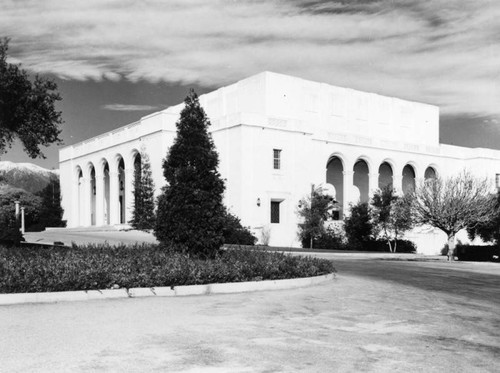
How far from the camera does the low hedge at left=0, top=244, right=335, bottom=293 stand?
10.9m

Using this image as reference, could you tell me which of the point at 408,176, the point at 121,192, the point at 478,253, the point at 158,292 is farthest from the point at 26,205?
the point at 158,292

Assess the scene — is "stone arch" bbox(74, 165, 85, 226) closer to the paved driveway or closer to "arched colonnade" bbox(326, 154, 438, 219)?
"arched colonnade" bbox(326, 154, 438, 219)

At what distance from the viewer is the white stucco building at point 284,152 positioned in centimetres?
4450

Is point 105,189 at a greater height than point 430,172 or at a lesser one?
lesser

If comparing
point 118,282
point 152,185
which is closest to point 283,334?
point 118,282

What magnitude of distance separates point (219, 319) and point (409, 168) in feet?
178

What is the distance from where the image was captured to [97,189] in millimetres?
61719

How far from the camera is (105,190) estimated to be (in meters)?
63.8

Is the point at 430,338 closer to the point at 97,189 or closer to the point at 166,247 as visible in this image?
the point at 166,247

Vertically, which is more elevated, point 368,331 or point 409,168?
point 409,168

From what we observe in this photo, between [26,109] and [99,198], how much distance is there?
41445mm

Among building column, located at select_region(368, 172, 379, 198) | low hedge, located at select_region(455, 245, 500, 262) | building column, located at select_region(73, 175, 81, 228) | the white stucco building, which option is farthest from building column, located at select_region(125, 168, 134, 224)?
low hedge, located at select_region(455, 245, 500, 262)

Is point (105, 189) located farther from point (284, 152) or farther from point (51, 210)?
point (284, 152)

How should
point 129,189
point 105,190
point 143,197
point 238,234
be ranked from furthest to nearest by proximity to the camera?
point 105,190 → point 129,189 → point 143,197 → point 238,234
